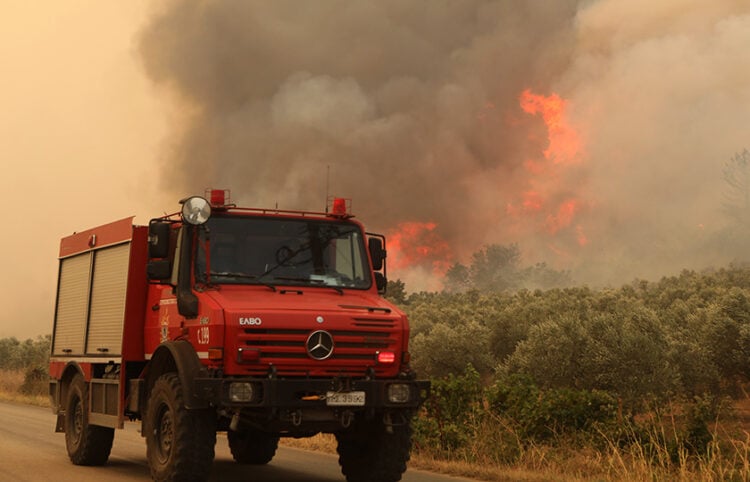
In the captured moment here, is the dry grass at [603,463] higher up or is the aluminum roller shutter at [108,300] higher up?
the aluminum roller shutter at [108,300]

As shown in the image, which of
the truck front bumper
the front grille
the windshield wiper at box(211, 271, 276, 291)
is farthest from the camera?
the windshield wiper at box(211, 271, 276, 291)

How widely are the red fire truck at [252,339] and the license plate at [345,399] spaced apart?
0.5 inches

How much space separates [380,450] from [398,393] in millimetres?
934

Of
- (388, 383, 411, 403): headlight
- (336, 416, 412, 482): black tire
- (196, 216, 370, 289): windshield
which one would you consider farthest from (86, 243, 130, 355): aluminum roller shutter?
(388, 383, 411, 403): headlight

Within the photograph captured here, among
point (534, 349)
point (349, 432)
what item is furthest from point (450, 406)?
point (534, 349)

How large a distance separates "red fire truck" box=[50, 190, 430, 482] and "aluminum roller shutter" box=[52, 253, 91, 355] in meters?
1.09

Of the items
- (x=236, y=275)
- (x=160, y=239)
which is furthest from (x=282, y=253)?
(x=160, y=239)

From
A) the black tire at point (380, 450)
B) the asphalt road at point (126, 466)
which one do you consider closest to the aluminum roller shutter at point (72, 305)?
the asphalt road at point (126, 466)

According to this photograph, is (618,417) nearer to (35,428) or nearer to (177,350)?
(177,350)

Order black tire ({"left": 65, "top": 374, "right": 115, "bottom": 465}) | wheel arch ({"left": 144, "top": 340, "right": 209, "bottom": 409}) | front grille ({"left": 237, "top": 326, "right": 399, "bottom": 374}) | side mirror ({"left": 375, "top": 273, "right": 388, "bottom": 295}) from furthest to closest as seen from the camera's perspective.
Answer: black tire ({"left": 65, "top": 374, "right": 115, "bottom": 465}), side mirror ({"left": 375, "top": 273, "right": 388, "bottom": 295}), front grille ({"left": 237, "top": 326, "right": 399, "bottom": 374}), wheel arch ({"left": 144, "top": 340, "right": 209, "bottom": 409})

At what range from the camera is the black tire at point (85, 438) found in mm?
13133

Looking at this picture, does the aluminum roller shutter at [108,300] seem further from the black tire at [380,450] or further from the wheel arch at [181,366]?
the black tire at [380,450]

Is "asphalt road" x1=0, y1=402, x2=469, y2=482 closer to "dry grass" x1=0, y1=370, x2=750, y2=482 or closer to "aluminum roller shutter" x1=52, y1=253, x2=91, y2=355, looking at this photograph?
"dry grass" x1=0, y1=370, x2=750, y2=482

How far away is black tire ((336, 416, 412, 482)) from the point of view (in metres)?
10.5
